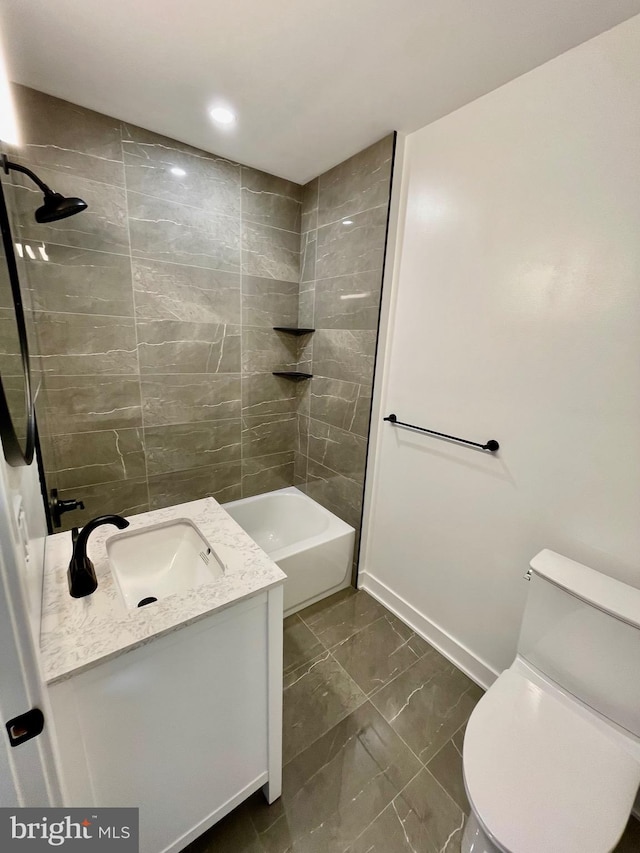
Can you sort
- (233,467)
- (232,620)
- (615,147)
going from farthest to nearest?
1. (233,467)
2. (615,147)
3. (232,620)

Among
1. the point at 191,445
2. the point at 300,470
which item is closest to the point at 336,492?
the point at 300,470

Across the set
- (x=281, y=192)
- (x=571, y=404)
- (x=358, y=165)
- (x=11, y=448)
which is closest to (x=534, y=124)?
(x=358, y=165)

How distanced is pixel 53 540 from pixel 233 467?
4.12 ft

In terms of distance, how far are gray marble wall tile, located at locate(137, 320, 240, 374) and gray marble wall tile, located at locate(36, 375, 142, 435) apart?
0.52 feet

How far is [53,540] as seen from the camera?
120cm

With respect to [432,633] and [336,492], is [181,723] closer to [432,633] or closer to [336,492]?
[432,633]

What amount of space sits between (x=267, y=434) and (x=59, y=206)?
162cm

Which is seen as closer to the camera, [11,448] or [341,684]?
[11,448]

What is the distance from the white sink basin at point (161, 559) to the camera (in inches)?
46.2

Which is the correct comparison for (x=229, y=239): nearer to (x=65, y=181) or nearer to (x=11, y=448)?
(x=65, y=181)

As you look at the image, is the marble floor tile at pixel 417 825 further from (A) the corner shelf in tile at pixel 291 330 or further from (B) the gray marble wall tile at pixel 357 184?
(B) the gray marble wall tile at pixel 357 184

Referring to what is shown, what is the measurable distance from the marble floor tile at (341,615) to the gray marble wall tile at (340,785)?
0.44 m

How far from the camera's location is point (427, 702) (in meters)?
1.55

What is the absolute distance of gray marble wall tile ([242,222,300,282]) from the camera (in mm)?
2156
